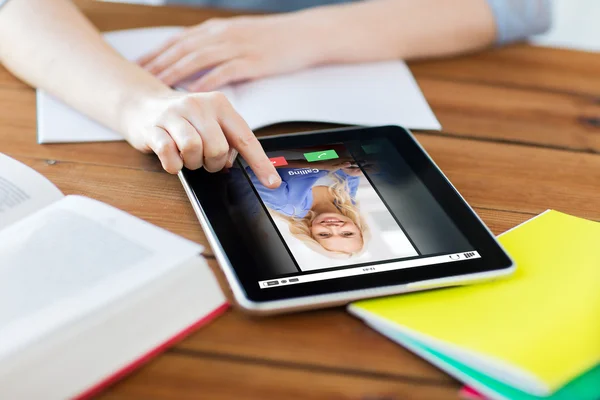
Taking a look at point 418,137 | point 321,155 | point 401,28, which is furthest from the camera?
point 401,28

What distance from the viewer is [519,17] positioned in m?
1.06

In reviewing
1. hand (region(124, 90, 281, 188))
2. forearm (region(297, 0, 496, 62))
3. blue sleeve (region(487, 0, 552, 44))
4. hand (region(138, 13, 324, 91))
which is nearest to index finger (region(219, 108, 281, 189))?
hand (region(124, 90, 281, 188))

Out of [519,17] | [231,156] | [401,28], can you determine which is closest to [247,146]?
[231,156]

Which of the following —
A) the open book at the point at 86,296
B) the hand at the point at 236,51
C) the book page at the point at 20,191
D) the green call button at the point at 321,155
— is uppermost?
the hand at the point at 236,51

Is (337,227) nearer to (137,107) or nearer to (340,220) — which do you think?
(340,220)

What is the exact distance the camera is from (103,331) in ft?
1.53

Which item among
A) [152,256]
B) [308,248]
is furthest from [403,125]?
[152,256]

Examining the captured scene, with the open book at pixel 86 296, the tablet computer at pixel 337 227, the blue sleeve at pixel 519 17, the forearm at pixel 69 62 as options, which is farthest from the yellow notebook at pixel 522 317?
the blue sleeve at pixel 519 17

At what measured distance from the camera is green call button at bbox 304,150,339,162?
0.70 metres

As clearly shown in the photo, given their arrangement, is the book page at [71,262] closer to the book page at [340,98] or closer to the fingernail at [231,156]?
the fingernail at [231,156]

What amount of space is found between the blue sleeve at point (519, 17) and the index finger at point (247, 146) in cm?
55

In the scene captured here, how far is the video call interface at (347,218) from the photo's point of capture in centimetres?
56

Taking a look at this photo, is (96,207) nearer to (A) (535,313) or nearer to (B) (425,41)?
(A) (535,313)

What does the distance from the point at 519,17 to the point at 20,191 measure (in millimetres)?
790
